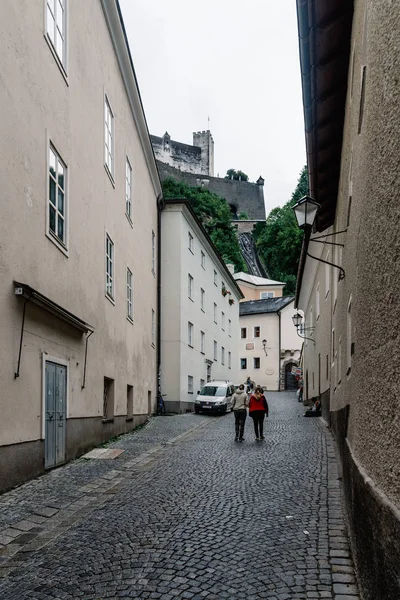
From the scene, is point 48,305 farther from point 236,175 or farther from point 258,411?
point 236,175

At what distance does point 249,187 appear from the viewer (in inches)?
4215

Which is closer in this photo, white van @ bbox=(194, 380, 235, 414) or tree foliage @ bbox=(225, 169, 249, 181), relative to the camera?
white van @ bbox=(194, 380, 235, 414)

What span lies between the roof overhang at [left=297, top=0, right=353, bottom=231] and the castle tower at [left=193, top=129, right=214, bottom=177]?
101263mm

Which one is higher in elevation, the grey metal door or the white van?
the grey metal door

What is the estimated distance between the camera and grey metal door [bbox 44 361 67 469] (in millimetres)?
10836

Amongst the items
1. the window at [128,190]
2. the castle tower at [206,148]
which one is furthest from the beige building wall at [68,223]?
the castle tower at [206,148]

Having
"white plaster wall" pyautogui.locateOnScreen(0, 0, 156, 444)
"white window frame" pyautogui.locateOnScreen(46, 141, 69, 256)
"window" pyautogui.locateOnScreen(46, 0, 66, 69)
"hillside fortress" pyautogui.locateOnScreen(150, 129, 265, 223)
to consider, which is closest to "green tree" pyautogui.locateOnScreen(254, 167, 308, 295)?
"hillside fortress" pyautogui.locateOnScreen(150, 129, 265, 223)

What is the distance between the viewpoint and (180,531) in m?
6.87

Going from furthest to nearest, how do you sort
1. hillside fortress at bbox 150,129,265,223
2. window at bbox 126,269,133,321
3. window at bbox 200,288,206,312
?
1. hillside fortress at bbox 150,129,265,223
2. window at bbox 200,288,206,312
3. window at bbox 126,269,133,321

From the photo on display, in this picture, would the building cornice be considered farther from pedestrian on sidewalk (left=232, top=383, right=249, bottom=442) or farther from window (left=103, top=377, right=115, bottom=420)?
pedestrian on sidewalk (left=232, top=383, right=249, bottom=442)

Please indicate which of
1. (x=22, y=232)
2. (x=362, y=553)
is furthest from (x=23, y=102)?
(x=362, y=553)

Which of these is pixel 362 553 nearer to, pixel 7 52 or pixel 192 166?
pixel 7 52

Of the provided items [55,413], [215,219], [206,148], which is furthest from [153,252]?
[206,148]

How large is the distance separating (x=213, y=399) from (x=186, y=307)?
4.48 m
